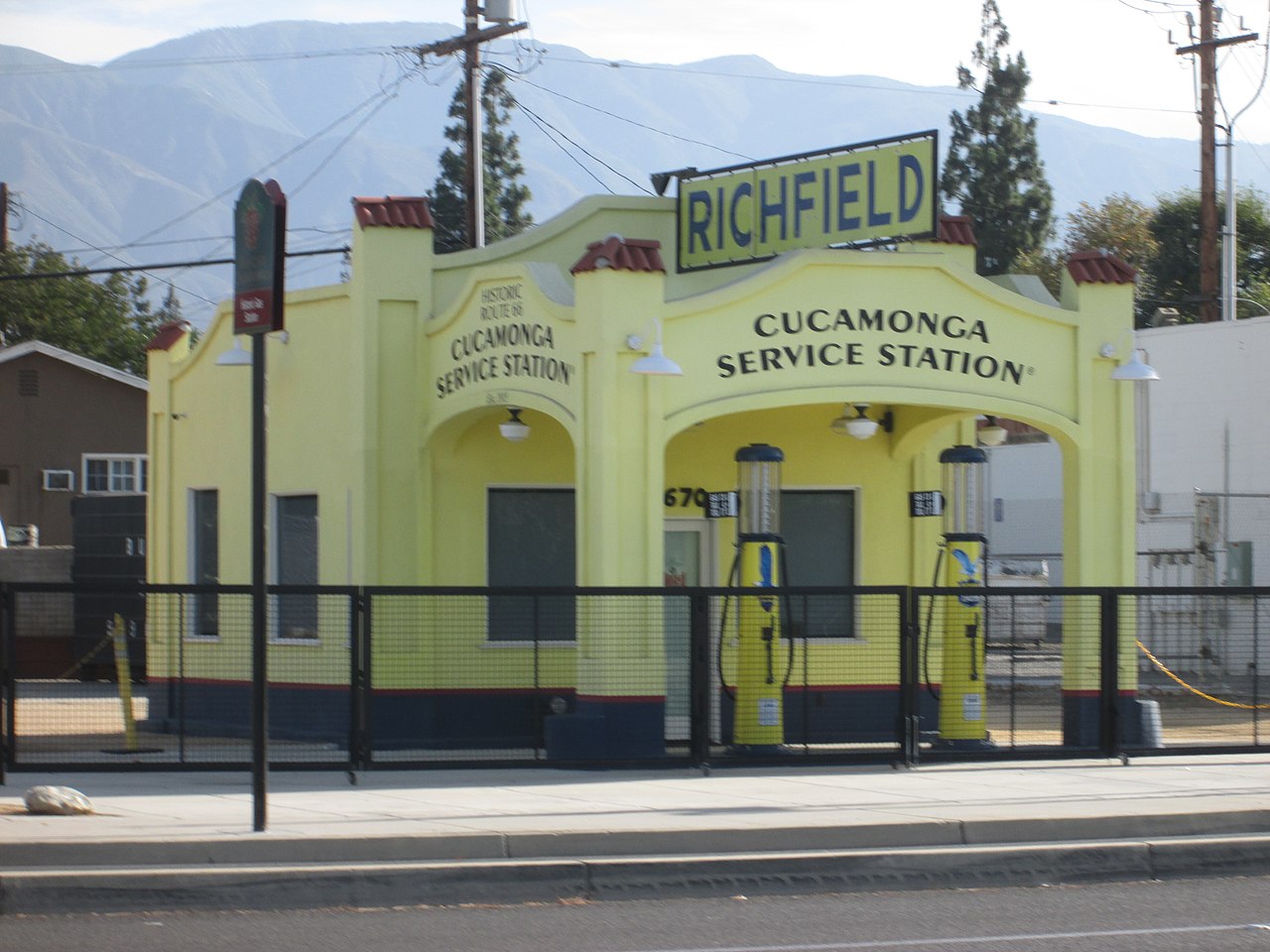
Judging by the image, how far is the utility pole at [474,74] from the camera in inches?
1081

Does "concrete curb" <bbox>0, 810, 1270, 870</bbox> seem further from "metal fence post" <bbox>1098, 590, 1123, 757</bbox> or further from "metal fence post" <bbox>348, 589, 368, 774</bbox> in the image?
"metal fence post" <bbox>348, 589, 368, 774</bbox>

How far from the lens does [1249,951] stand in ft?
27.5

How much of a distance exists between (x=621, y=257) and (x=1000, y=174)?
51.0 meters

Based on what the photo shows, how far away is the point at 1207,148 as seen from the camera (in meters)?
36.1

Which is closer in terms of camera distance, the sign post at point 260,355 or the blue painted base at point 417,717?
the sign post at point 260,355

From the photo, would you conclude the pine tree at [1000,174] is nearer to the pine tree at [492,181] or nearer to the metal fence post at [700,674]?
the pine tree at [492,181]

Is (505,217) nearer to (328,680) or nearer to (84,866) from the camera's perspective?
Answer: (328,680)

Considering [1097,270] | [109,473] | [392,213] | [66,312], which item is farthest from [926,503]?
[66,312]

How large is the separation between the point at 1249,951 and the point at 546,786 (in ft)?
20.7

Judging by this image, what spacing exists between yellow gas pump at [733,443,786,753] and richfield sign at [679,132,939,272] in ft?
7.42

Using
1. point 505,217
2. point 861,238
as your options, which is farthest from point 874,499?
point 505,217

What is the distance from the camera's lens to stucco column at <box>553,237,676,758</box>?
1462 cm

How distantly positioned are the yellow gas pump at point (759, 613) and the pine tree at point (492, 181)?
40.7 m

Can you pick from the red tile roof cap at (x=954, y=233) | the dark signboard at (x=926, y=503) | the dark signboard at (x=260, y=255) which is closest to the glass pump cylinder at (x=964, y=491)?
the dark signboard at (x=926, y=503)
